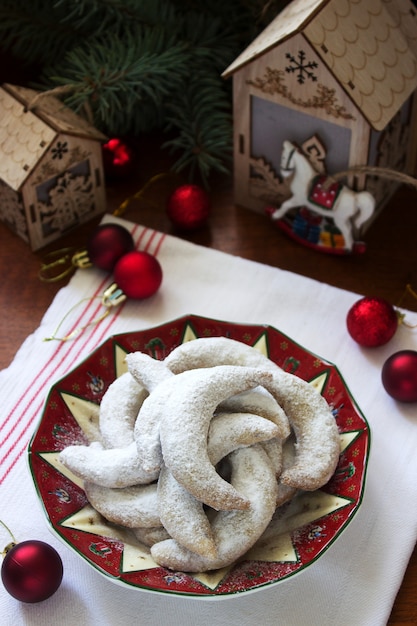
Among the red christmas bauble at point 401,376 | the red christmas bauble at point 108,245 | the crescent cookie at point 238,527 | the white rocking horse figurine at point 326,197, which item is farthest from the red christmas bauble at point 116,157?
the crescent cookie at point 238,527

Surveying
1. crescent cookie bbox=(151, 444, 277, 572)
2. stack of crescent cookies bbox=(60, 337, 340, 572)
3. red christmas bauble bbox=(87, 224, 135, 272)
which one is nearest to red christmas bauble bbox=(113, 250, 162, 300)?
red christmas bauble bbox=(87, 224, 135, 272)

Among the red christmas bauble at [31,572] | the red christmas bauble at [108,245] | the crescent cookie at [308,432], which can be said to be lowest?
the red christmas bauble at [31,572]

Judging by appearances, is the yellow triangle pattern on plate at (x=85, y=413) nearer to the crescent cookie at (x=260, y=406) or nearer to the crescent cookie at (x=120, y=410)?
the crescent cookie at (x=120, y=410)

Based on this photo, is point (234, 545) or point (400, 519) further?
point (400, 519)

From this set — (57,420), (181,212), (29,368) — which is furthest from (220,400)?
(181,212)

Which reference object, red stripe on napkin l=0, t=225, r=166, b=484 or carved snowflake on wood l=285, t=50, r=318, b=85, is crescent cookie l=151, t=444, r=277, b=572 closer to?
red stripe on napkin l=0, t=225, r=166, b=484

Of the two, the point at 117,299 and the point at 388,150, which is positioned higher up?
the point at 388,150

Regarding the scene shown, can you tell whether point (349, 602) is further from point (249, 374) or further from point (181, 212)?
point (181, 212)
